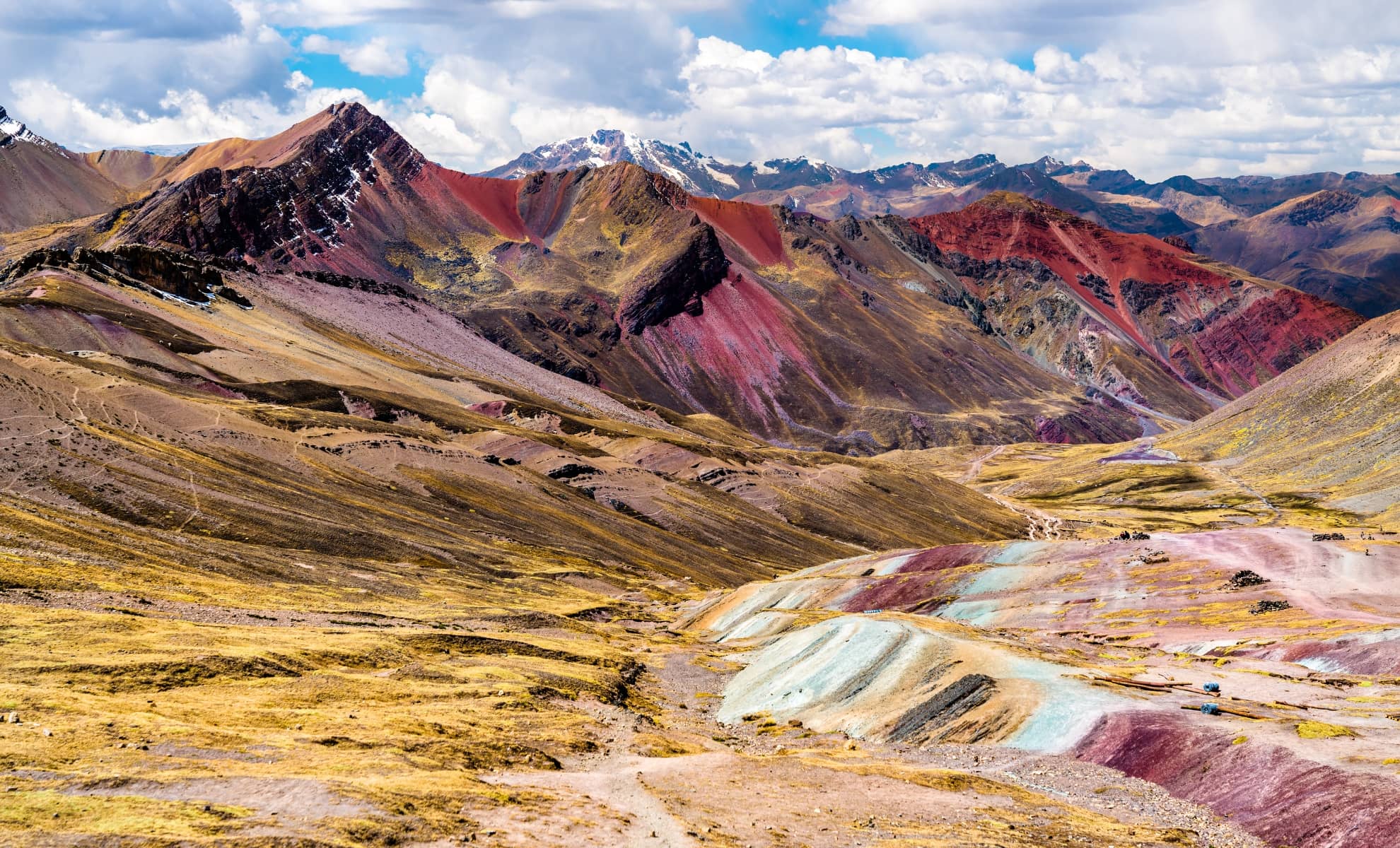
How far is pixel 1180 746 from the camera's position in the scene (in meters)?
45.4

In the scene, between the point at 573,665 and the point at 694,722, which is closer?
the point at 694,722

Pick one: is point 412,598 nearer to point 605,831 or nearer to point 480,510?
point 480,510

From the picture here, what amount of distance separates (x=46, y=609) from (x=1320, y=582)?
3695 inches

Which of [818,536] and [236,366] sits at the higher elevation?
[236,366]

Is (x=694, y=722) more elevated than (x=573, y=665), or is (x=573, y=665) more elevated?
(x=573, y=665)

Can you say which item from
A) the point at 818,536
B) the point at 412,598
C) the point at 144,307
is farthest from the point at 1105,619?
the point at 144,307

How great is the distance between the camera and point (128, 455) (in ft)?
321

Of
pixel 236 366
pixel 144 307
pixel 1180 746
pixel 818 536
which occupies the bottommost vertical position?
pixel 818 536

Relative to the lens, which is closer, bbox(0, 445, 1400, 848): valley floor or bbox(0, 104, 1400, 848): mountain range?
bbox(0, 445, 1400, 848): valley floor

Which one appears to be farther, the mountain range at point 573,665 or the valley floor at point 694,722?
the mountain range at point 573,665

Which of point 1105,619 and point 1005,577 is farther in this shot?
point 1005,577

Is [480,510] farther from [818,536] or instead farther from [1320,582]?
[1320,582]

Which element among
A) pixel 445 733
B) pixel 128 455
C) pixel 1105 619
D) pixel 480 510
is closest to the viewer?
pixel 445 733

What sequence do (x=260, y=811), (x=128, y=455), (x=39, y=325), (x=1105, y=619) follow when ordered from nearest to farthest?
(x=260, y=811) < (x=1105, y=619) < (x=128, y=455) < (x=39, y=325)
